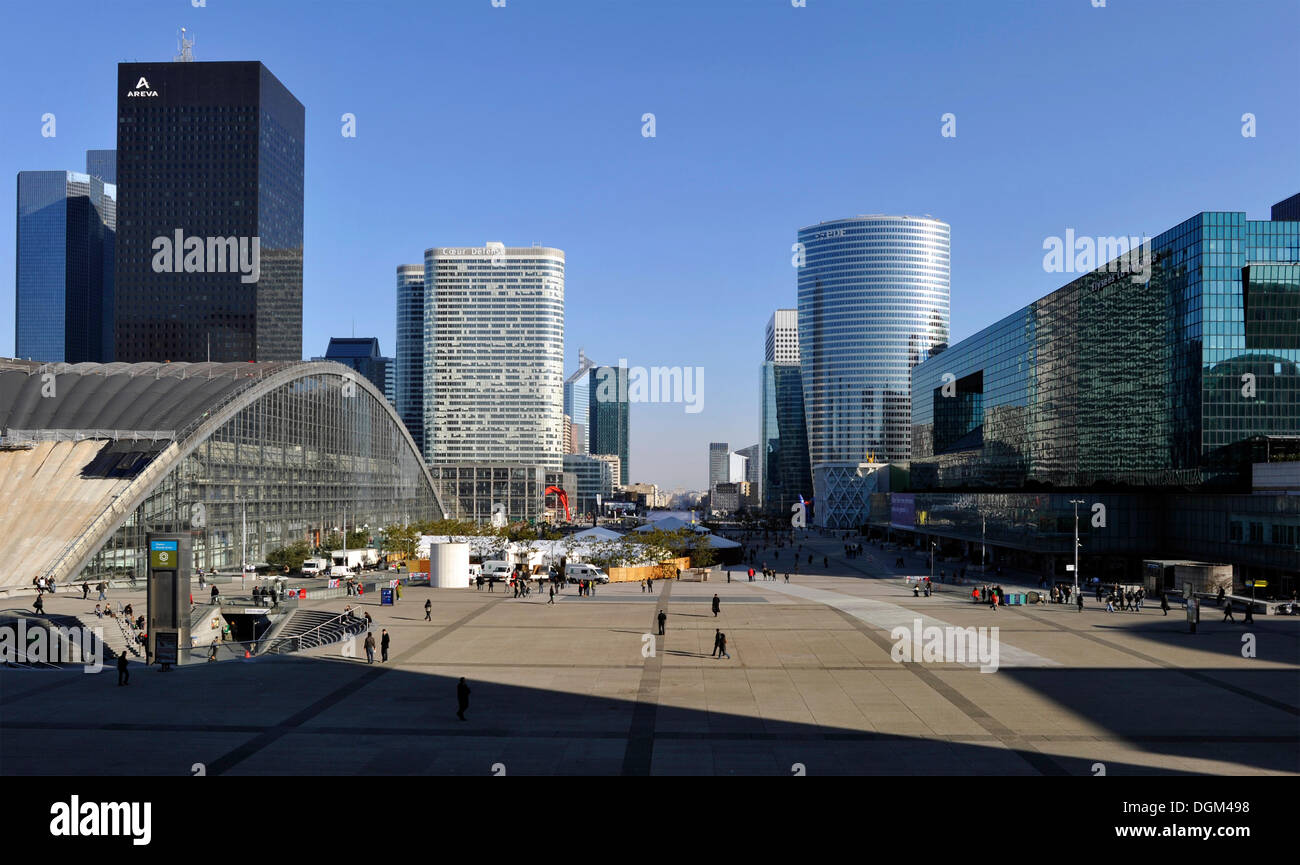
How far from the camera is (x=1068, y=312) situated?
95.2 metres

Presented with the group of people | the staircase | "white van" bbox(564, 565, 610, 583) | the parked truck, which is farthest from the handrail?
the group of people

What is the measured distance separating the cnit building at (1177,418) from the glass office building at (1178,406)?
0.12 metres

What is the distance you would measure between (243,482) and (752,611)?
157 feet

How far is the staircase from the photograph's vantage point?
3866 centimetres

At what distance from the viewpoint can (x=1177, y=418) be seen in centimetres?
7675

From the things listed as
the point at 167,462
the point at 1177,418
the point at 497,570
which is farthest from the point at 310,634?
the point at 1177,418

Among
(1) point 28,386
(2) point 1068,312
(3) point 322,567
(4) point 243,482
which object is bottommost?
(3) point 322,567

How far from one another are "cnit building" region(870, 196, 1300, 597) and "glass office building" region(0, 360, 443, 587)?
224ft

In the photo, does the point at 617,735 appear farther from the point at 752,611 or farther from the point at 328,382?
the point at 328,382
